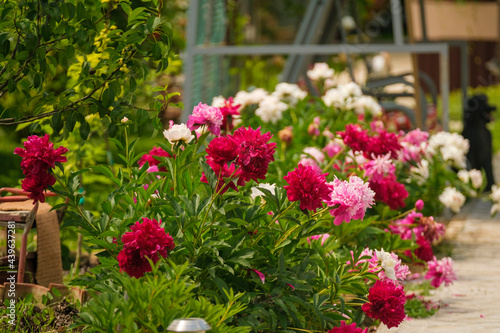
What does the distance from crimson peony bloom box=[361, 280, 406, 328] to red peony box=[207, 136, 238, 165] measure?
0.70m

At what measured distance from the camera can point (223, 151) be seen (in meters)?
2.47

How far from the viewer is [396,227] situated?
416cm

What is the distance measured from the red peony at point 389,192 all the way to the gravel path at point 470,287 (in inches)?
21.9

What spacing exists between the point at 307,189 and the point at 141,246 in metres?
0.57

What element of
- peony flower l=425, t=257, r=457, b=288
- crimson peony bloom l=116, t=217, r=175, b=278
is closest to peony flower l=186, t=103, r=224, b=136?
crimson peony bloom l=116, t=217, r=175, b=278

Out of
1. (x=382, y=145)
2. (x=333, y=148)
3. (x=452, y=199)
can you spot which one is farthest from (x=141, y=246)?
(x=452, y=199)

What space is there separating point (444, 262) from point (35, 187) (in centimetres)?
206

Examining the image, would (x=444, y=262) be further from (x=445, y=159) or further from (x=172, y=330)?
(x=172, y=330)

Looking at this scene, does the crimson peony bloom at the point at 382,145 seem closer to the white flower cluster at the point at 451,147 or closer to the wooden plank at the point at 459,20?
the white flower cluster at the point at 451,147

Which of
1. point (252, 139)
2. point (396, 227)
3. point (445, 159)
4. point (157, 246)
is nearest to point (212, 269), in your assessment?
A: point (157, 246)

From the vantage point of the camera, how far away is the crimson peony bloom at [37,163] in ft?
8.31

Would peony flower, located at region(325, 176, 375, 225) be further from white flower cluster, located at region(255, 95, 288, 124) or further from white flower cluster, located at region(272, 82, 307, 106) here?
white flower cluster, located at region(272, 82, 307, 106)

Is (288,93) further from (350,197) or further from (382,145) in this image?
(350,197)

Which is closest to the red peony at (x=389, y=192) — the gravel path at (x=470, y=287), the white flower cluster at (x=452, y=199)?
the gravel path at (x=470, y=287)
